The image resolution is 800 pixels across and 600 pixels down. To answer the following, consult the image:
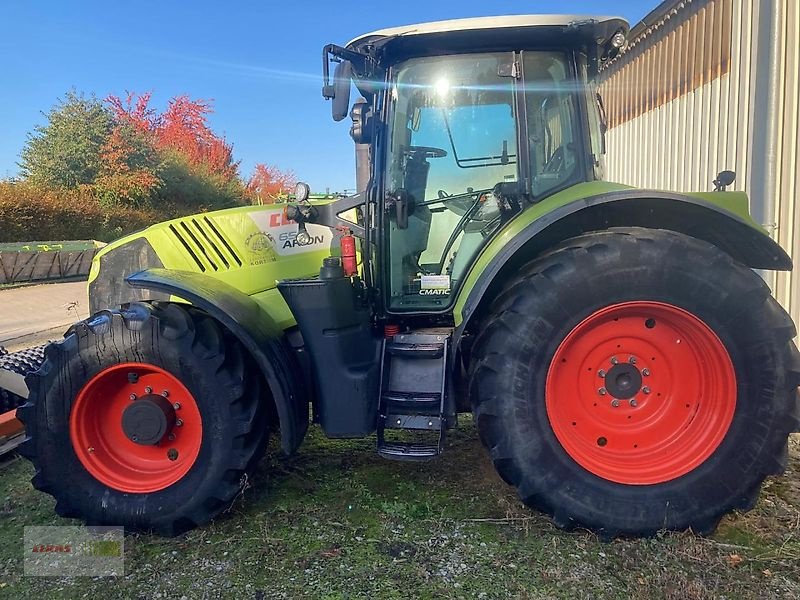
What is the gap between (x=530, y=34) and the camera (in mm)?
2904

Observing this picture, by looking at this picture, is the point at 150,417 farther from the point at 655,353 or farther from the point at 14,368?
the point at 655,353

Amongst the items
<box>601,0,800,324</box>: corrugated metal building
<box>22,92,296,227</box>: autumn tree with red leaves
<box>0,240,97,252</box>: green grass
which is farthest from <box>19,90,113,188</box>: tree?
<box>601,0,800,324</box>: corrugated metal building

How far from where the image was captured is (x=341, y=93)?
2871 millimetres

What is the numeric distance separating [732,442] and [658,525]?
0.48m

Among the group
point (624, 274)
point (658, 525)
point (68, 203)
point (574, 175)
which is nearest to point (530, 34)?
point (574, 175)

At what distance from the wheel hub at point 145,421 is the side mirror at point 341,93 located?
1633mm

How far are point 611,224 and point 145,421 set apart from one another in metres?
2.40

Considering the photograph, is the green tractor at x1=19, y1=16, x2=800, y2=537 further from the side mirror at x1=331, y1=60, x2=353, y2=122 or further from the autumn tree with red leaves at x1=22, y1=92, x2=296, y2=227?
the autumn tree with red leaves at x1=22, y1=92, x2=296, y2=227

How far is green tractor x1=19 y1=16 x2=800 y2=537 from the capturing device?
8.43 feet

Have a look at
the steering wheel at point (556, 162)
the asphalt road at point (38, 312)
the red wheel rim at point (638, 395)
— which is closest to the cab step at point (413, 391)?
the red wheel rim at point (638, 395)

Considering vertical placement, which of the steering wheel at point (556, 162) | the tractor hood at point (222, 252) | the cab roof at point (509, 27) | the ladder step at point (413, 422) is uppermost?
the cab roof at point (509, 27)

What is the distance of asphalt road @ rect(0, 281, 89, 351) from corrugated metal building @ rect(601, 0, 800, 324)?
22.2ft

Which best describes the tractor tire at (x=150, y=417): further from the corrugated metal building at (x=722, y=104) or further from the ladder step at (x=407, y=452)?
the corrugated metal building at (x=722, y=104)

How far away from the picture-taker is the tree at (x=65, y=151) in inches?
880
